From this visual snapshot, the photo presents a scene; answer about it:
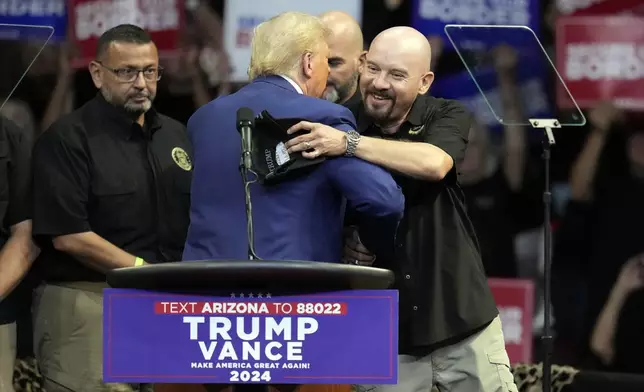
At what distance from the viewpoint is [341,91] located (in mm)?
4246

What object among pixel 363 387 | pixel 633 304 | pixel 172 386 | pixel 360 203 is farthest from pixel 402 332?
pixel 633 304

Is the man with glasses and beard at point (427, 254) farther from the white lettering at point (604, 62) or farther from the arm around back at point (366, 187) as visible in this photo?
the white lettering at point (604, 62)

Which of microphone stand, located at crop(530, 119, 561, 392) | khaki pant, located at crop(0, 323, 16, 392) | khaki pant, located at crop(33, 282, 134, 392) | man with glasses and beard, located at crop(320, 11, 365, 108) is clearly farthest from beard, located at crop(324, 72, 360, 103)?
khaki pant, located at crop(0, 323, 16, 392)

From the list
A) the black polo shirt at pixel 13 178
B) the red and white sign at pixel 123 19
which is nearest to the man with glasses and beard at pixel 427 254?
the black polo shirt at pixel 13 178

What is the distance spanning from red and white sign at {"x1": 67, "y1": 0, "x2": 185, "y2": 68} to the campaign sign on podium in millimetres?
2947

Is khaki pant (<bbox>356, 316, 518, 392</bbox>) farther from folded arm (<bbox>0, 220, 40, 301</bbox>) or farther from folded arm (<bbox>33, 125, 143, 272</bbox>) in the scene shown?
folded arm (<bbox>0, 220, 40, 301</bbox>)

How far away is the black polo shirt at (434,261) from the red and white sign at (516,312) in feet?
5.16

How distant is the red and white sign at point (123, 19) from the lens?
5.10m

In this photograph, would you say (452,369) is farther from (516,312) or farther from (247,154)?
(516,312)

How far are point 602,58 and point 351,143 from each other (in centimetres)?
237

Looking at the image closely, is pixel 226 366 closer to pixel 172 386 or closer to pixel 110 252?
pixel 172 386

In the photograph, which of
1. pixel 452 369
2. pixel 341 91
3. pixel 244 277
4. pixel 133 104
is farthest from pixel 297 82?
pixel 133 104

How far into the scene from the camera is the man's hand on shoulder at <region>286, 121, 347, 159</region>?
287 centimetres

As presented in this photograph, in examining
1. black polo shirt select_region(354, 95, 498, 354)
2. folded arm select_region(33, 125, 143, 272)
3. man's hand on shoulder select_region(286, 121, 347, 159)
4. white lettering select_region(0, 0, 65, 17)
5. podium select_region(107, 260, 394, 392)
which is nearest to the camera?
podium select_region(107, 260, 394, 392)
